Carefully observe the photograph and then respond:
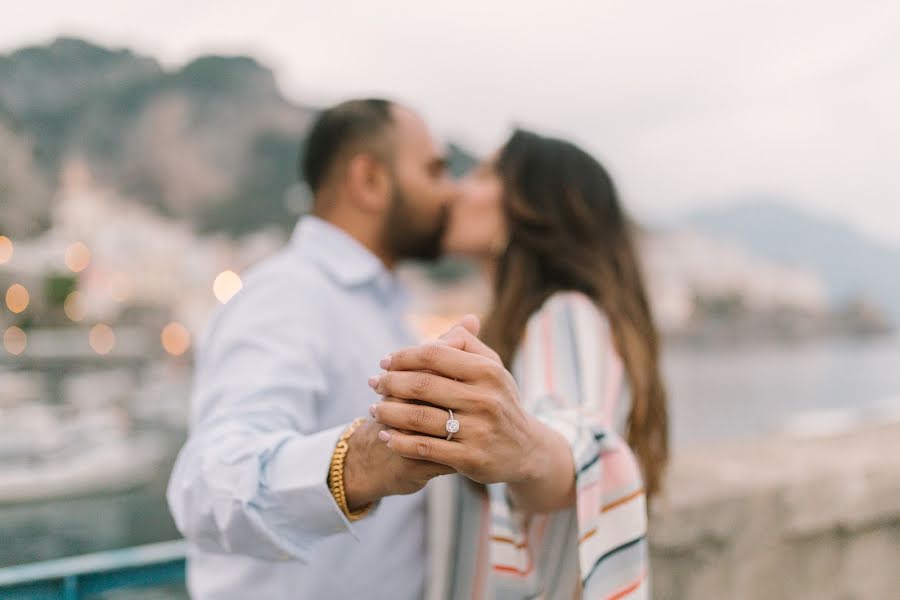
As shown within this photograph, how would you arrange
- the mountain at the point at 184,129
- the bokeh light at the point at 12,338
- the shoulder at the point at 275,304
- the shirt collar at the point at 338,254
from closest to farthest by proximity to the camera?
1. the shoulder at the point at 275,304
2. the shirt collar at the point at 338,254
3. the mountain at the point at 184,129
4. the bokeh light at the point at 12,338

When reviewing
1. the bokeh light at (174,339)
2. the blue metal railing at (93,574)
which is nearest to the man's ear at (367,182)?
the blue metal railing at (93,574)

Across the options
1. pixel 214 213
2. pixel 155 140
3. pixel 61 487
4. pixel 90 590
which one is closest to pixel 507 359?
pixel 90 590

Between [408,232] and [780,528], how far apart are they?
1291 millimetres

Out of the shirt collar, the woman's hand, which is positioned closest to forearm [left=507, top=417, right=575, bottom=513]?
the woman's hand

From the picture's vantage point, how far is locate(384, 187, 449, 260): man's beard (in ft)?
6.61

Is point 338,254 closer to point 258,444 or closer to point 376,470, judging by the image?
point 258,444

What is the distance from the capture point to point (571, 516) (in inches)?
46.4

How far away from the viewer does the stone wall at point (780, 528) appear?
2.05 m

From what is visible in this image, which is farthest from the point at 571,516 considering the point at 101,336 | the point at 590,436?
the point at 101,336

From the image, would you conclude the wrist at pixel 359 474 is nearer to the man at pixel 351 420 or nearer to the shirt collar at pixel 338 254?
the man at pixel 351 420

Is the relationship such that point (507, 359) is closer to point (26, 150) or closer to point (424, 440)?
point (424, 440)

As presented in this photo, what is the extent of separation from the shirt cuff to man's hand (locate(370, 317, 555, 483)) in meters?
0.14

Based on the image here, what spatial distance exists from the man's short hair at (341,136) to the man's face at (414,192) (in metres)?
0.05

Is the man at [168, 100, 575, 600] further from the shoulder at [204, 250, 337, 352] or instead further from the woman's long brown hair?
the woman's long brown hair
